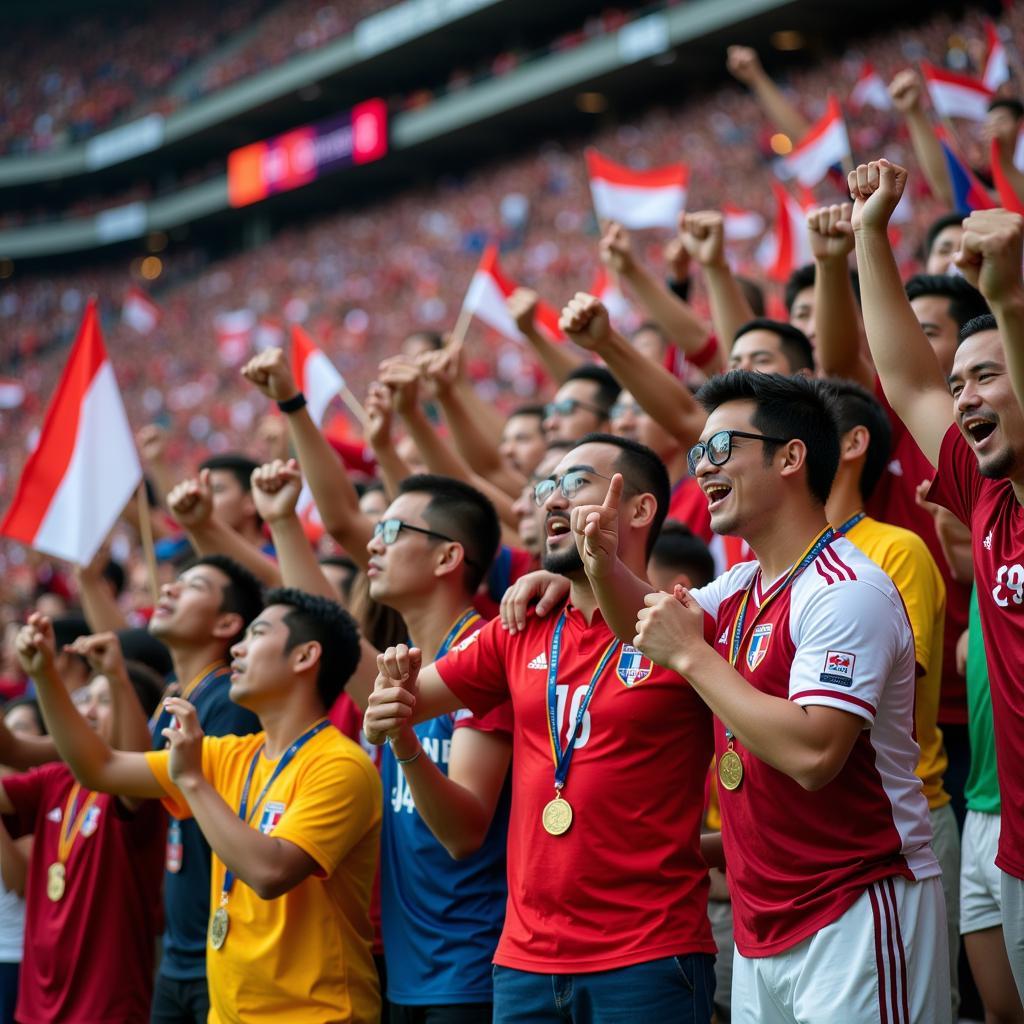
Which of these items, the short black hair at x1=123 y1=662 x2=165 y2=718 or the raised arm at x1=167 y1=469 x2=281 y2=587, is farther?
the short black hair at x1=123 y1=662 x2=165 y2=718

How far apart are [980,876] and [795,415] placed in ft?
4.39

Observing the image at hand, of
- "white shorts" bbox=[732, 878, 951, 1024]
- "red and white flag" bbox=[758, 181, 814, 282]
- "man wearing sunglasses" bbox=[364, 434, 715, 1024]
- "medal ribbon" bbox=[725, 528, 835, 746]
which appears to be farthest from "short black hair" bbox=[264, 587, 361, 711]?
"red and white flag" bbox=[758, 181, 814, 282]

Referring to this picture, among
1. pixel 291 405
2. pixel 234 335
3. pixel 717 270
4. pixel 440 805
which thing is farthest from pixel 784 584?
pixel 234 335

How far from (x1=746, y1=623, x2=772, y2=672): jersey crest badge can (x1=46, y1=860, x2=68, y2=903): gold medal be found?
9.16 ft

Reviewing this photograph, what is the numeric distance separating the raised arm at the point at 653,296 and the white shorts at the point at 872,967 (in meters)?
2.62

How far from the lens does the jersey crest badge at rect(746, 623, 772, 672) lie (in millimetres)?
2701

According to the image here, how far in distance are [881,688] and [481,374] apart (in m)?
15.6

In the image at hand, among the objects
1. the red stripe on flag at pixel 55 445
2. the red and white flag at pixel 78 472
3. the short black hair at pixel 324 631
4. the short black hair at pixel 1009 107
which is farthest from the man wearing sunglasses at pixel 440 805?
the short black hair at pixel 1009 107

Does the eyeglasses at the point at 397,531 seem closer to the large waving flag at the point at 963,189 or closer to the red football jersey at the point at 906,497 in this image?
the red football jersey at the point at 906,497

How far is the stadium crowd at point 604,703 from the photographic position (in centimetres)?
262

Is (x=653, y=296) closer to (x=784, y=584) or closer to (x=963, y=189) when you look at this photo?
(x=963, y=189)

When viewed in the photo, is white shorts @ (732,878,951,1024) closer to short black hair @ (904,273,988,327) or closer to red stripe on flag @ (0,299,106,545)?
short black hair @ (904,273,988,327)

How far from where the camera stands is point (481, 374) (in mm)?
17953

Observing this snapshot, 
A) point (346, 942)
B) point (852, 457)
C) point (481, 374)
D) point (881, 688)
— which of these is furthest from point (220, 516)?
point (481, 374)
